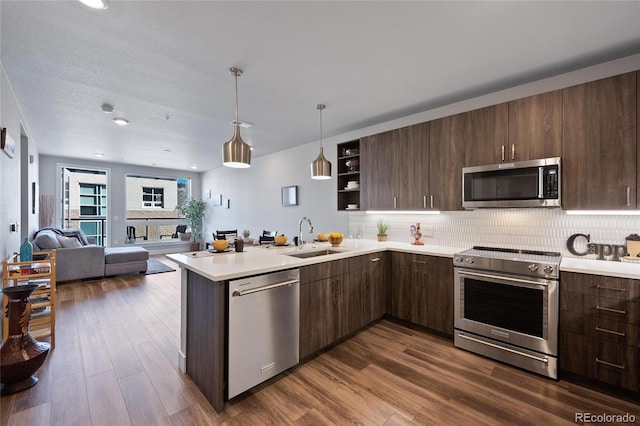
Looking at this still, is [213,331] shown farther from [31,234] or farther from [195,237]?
[195,237]

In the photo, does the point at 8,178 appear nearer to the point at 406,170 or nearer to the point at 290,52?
the point at 290,52

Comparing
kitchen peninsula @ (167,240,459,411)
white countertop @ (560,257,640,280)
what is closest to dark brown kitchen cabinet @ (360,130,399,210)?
kitchen peninsula @ (167,240,459,411)

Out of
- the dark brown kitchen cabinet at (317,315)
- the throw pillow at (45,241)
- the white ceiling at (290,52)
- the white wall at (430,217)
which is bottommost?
the dark brown kitchen cabinet at (317,315)

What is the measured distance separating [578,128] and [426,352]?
234 cm

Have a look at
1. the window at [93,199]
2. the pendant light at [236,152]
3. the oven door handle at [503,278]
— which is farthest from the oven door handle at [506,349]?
the window at [93,199]

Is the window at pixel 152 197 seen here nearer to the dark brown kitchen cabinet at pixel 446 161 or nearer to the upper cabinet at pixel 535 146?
the upper cabinet at pixel 535 146

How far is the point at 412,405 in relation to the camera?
187cm

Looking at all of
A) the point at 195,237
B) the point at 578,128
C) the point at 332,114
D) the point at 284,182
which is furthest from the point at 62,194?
the point at 578,128

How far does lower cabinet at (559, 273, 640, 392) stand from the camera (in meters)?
1.89

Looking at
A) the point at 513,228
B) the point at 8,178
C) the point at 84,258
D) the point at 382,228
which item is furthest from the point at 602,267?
the point at 84,258

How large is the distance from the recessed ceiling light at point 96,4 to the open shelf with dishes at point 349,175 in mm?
2963

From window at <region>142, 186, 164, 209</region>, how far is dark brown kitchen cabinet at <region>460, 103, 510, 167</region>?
8818 millimetres

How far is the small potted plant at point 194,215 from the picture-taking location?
8.65 m

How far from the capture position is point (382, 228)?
12.6 feet
